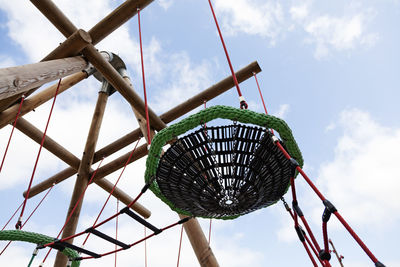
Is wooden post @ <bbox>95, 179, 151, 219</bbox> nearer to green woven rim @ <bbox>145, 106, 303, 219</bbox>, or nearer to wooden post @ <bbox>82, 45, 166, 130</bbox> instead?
wooden post @ <bbox>82, 45, 166, 130</bbox>

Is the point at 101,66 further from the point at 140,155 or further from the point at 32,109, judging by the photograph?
the point at 140,155

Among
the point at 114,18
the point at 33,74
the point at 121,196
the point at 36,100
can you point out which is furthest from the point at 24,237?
the point at 121,196

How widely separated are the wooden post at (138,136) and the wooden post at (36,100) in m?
0.83

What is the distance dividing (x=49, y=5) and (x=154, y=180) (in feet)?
5.94

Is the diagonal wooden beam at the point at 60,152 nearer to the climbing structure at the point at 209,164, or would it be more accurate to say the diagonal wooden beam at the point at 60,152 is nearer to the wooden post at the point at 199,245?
the climbing structure at the point at 209,164

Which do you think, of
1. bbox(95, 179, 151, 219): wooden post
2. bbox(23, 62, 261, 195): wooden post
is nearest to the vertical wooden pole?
bbox(23, 62, 261, 195): wooden post

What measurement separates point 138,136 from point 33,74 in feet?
5.66

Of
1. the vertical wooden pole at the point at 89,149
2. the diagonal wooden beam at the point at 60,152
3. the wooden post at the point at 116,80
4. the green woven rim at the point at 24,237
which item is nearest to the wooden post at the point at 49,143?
the diagonal wooden beam at the point at 60,152

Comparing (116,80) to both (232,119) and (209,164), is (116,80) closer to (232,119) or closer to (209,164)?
(209,164)

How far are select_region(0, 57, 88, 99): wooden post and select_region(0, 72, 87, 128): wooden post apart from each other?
32.2 inches

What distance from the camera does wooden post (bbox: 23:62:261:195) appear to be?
315cm

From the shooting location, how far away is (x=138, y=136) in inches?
139

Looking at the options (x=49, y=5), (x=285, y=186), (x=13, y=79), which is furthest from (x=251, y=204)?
(x=49, y=5)

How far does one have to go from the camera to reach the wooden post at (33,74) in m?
1.58
